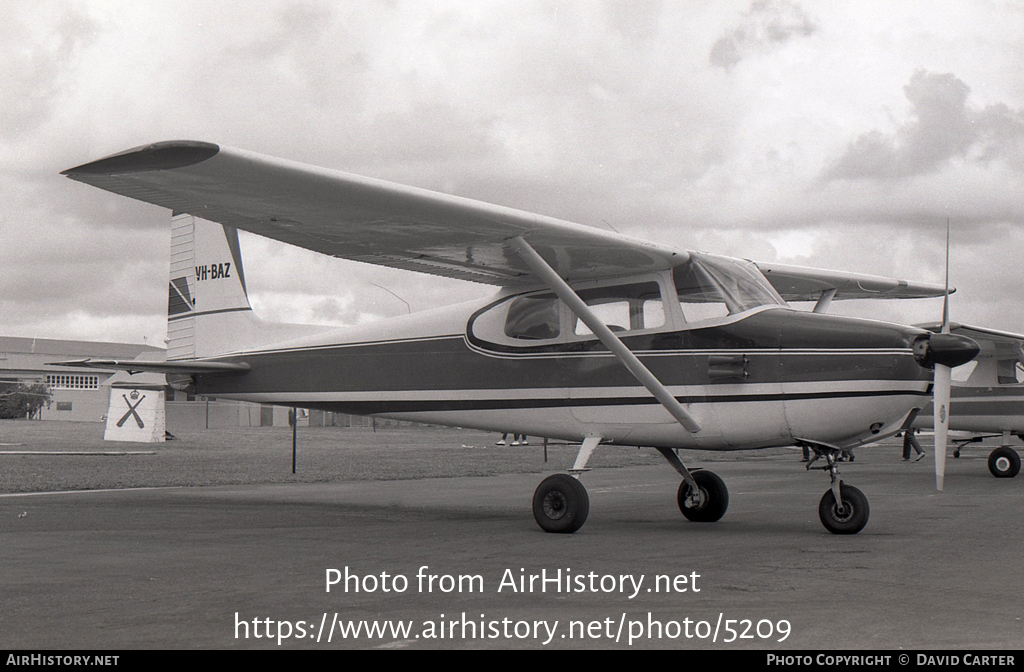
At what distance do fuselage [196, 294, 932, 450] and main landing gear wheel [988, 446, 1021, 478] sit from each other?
12.4m

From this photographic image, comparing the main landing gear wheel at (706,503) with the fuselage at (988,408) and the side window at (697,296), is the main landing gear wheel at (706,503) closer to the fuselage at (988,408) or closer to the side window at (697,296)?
→ the side window at (697,296)

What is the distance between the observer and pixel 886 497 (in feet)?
44.4

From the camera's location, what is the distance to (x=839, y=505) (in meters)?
8.84

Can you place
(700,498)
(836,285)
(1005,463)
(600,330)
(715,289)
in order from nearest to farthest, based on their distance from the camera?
(600,330) → (715,289) → (700,498) → (836,285) → (1005,463)

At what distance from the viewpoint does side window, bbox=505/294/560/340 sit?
1009cm

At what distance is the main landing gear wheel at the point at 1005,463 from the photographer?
19031mm

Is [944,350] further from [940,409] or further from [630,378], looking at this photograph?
[630,378]

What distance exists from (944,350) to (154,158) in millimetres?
6482

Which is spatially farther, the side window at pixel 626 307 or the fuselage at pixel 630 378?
the side window at pixel 626 307

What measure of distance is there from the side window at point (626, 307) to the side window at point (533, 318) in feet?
0.97

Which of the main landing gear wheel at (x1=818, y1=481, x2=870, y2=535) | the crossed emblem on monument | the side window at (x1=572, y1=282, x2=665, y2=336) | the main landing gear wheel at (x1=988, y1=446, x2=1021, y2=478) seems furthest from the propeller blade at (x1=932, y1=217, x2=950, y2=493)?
the crossed emblem on monument

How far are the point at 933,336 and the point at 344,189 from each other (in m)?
5.22

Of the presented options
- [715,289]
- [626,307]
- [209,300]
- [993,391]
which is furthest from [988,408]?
[209,300]

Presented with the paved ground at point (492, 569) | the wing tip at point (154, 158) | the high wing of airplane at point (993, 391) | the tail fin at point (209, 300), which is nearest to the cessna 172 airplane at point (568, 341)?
the wing tip at point (154, 158)
